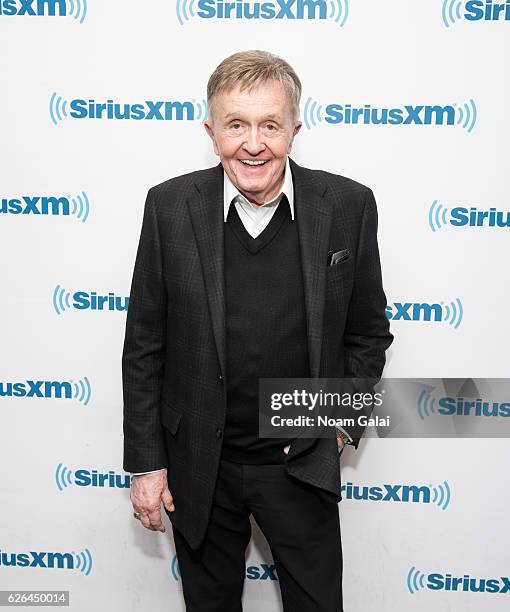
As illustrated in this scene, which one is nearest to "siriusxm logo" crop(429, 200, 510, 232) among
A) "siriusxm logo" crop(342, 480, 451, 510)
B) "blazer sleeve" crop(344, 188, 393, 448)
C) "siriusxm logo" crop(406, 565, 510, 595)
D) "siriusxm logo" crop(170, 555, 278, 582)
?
"blazer sleeve" crop(344, 188, 393, 448)

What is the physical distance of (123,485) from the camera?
237cm

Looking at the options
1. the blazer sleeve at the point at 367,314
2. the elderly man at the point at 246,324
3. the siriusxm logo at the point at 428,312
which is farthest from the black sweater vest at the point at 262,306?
the siriusxm logo at the point at 428,312

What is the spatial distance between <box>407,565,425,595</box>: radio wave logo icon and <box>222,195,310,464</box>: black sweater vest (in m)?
1.17

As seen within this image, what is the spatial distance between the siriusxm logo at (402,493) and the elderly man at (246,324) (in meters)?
0.49

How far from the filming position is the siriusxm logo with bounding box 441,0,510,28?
190 centimetres

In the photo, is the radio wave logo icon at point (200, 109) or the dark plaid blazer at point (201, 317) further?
the radio wave logo icon at point (200, 109)

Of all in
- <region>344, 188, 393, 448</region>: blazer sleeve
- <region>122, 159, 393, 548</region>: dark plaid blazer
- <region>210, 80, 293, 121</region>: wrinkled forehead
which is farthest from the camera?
<region>344, 188, 393, 448</region>: blazer sleeve

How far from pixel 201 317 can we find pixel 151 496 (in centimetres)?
54

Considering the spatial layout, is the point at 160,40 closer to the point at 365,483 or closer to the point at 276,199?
the point at 276,199

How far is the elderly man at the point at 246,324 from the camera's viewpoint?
1.58 m

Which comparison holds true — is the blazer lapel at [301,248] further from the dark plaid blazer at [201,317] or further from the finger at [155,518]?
the finger at [155,518]

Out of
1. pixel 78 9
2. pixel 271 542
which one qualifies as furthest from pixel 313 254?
pixel 78 9

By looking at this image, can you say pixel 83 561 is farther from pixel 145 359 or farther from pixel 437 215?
pixel 437 215

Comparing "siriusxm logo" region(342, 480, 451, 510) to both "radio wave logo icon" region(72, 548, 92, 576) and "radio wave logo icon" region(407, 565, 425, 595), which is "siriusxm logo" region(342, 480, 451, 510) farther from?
"radio wave logo icon" region(72, 548, 92, 576)
